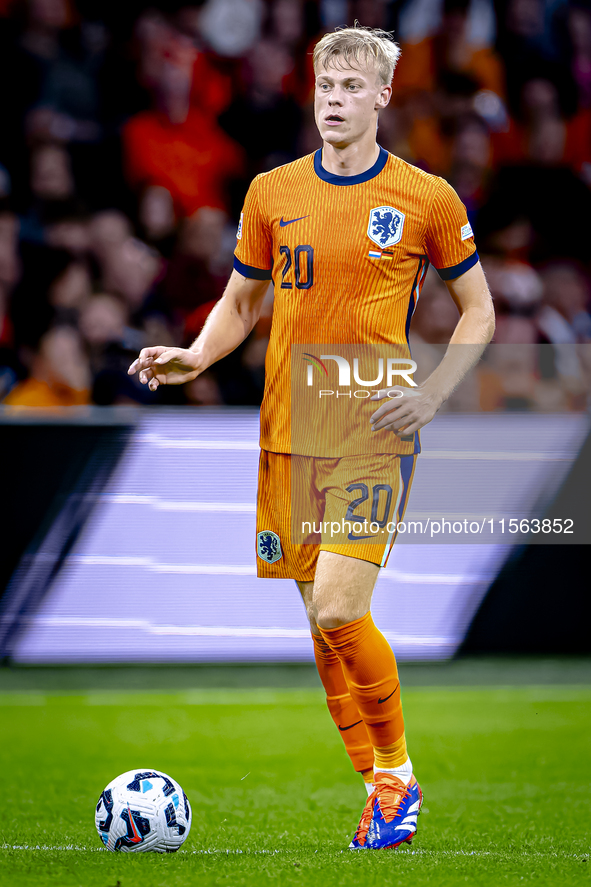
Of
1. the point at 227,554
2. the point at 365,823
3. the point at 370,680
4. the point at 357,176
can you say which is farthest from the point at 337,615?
the point at 227,554

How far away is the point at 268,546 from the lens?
11.9 ft

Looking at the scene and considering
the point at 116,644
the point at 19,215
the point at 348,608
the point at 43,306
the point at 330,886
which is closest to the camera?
the point at 330,886

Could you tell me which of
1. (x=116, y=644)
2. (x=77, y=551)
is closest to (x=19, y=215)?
(x=77, y=551)

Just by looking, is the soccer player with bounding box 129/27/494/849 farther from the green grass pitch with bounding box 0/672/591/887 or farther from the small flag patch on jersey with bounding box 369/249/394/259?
the green grass pitch with bounding box 0/672/591/887

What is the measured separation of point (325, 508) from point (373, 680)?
0.56 m

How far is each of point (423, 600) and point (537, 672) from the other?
0.80m

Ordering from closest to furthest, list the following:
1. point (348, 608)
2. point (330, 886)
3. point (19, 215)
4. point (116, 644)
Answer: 1. point (330, 886)
2. point (348, 608)
3. point (116, 644)
4. point (19, 215)

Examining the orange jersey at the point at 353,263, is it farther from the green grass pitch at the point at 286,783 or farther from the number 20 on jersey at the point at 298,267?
the green grass pitch at the point at 286,783

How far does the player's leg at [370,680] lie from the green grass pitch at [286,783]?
4.0 inches

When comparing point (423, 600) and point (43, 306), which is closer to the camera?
point (423, 600)

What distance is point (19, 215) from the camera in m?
7.94

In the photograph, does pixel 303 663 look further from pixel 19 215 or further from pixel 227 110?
pixel 227 110

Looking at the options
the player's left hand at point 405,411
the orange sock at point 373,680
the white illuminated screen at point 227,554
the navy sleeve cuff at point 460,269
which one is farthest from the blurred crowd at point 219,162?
the orange sock at point 373,680

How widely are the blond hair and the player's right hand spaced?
103 cm
